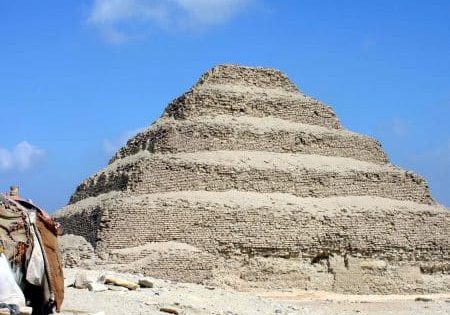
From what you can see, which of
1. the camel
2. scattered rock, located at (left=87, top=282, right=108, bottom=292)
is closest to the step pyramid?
scattered rock, located at (left=87, top=282, right=108, bottom=292)

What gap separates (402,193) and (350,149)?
2773 mm

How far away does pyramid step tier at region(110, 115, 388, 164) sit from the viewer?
30.6 metres

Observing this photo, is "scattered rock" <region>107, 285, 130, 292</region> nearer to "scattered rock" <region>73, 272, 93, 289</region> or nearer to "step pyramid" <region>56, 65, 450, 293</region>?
"scattered rock" <region>73, 272, 93, 289</region>

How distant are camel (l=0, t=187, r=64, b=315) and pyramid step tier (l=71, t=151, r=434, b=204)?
61.2 feet

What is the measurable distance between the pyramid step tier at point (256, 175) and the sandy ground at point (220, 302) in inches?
171

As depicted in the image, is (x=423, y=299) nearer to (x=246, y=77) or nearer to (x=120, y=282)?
(x=246, y=77)

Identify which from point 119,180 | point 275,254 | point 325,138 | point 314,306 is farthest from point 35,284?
point 325,138

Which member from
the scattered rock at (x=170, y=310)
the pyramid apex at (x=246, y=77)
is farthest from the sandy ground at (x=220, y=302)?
the pyramid apex at (x=246, y=77)

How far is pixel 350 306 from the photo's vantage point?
82.4 ft

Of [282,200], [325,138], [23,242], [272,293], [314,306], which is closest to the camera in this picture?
[23,242]

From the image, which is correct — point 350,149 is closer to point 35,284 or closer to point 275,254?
point 275,254

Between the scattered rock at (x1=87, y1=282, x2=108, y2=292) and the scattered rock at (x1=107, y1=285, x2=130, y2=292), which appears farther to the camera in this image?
the scattered rock at (x1=107, y1=285, x2=130, y2=292)

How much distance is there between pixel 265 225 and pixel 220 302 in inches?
410

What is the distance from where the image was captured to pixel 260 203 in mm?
28594
